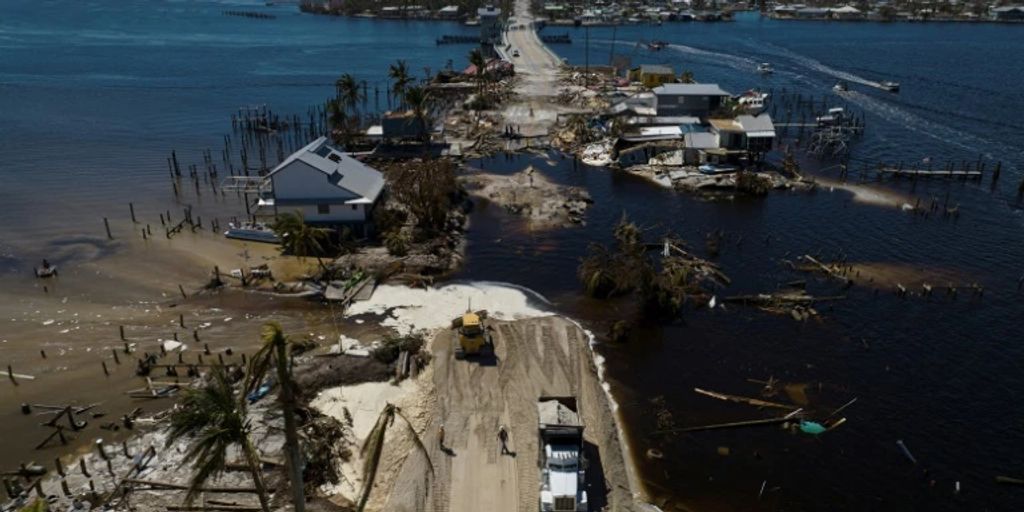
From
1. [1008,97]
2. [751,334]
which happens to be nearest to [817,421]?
[751,334]

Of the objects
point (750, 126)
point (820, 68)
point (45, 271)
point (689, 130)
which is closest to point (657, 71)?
point (689, 130)

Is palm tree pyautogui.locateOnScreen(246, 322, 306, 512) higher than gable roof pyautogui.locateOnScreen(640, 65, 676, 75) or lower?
lower

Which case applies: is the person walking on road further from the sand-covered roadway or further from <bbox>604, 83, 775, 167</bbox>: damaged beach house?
the sand-covered roadway

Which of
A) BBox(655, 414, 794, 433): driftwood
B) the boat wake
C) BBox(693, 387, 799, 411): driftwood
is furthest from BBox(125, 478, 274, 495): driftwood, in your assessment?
the boat wake

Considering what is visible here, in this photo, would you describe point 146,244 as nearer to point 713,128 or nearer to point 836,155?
point 713,128

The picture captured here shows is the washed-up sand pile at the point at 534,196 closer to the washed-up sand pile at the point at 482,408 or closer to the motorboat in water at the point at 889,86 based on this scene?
the washed-up sand pile at the point at 482,408

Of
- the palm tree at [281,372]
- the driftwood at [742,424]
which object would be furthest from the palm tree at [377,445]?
the driftwood at [742,424]
